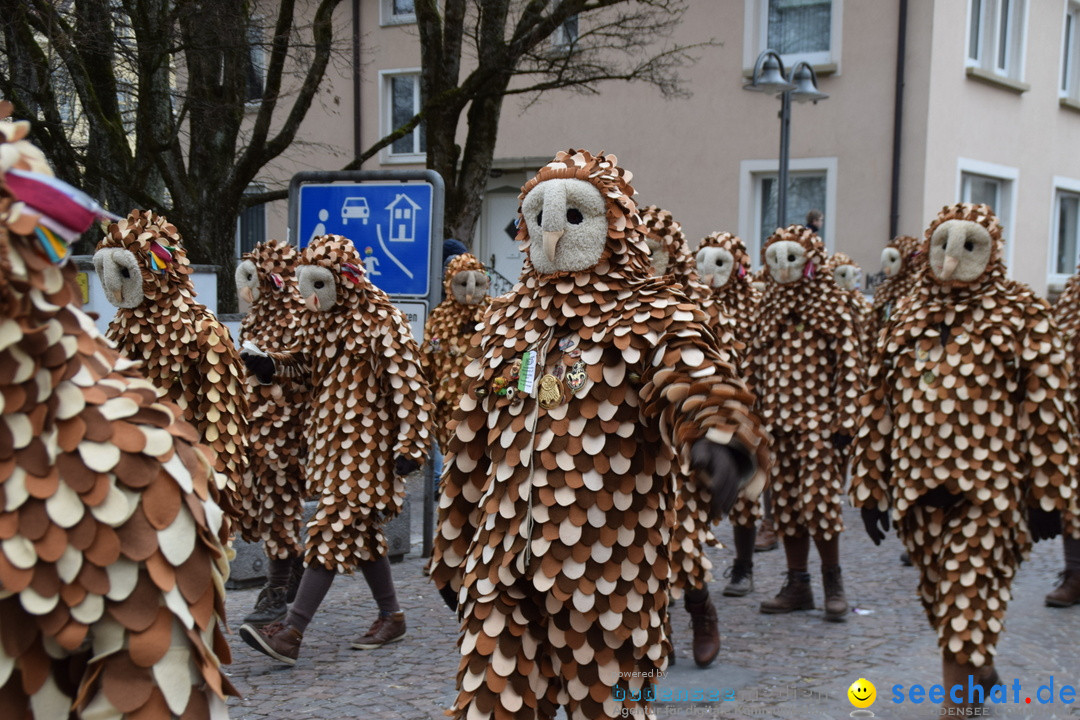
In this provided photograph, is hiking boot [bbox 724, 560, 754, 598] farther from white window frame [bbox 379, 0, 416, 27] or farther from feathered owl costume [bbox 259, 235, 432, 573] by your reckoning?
white window frame [bbox 379, 0, 416, 27]

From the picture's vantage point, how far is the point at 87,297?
23.9 feet

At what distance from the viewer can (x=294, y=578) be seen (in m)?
6.59

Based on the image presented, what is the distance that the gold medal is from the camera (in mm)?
3314

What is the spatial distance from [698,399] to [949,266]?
2.38m

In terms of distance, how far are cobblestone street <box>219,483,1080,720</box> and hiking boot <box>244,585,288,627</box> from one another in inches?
6.7

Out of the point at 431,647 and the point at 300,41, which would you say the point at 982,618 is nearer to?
the point at 431,647

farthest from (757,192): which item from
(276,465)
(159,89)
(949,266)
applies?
(949,266)

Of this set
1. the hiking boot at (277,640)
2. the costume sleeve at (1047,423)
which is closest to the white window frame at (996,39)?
the costume sleeve at (1047,423)

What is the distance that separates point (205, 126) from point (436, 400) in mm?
4446

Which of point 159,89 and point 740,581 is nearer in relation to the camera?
point 740,581

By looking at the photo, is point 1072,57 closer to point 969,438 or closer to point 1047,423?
point 1047,423

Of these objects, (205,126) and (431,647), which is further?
(205,126)

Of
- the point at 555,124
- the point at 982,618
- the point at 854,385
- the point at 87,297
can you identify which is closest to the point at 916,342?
the point at 982,618

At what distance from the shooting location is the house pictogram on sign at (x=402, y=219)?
7.89 m
